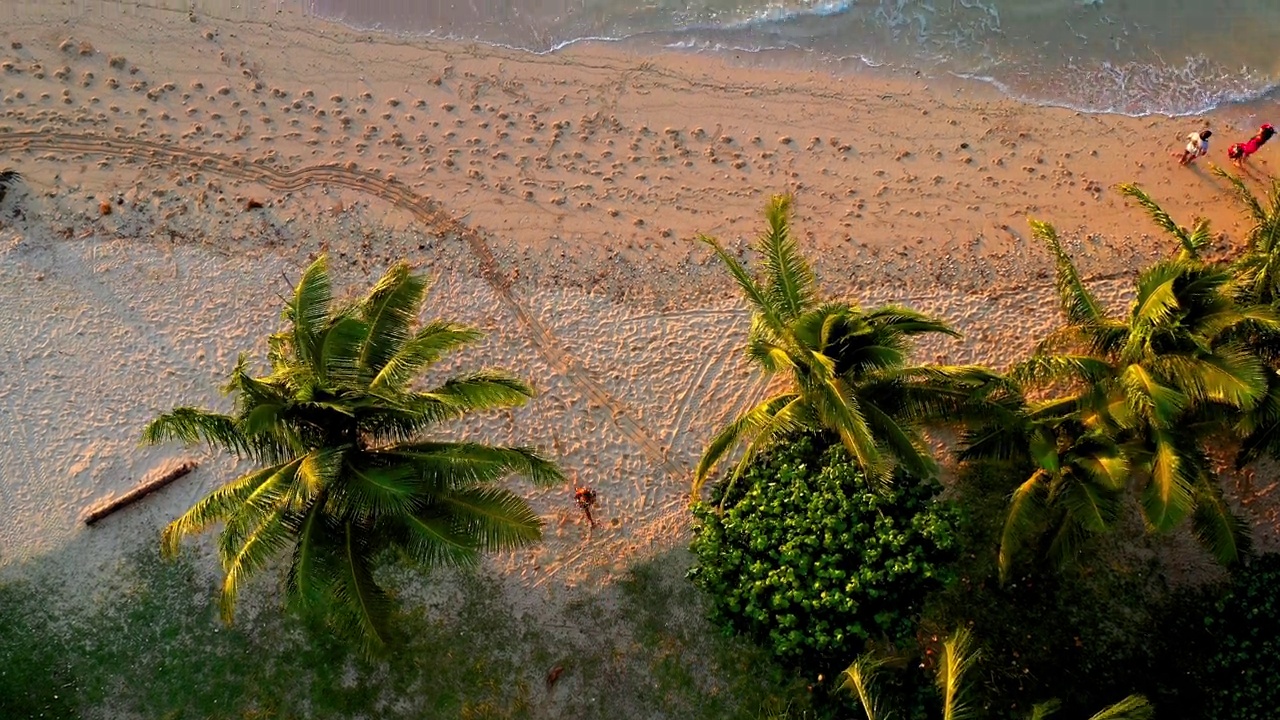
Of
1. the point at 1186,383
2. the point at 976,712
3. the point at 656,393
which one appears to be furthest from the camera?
the point at 656,393

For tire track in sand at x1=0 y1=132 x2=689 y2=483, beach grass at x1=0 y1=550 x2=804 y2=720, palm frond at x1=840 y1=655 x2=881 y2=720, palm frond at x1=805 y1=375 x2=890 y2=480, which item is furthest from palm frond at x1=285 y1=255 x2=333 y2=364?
palm frond at x1=840 y1=655 x2=881 y2=720

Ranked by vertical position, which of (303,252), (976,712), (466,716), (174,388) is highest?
(303,252)

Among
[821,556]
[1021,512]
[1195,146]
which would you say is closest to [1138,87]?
[1195,146]

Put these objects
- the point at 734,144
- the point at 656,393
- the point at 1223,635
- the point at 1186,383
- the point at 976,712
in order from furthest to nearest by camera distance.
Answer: the point at 734,144 → the point at 656,393 → the point at 976,712 → the point at 1223,635 → the point at 1186,383

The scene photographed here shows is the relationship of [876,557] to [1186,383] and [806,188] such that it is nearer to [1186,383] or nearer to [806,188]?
[1186,383]

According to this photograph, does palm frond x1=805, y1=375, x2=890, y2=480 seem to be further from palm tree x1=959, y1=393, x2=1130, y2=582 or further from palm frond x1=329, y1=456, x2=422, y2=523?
palm frond x1=329, y1=456, x2=422, y2=523

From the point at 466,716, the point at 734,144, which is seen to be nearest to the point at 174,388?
the point at 466,716

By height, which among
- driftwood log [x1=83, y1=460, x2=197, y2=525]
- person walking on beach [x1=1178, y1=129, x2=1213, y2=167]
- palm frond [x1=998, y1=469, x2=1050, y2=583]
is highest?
person walking on beach [x1=1178, y1=129, x2=1213, y2=167]
